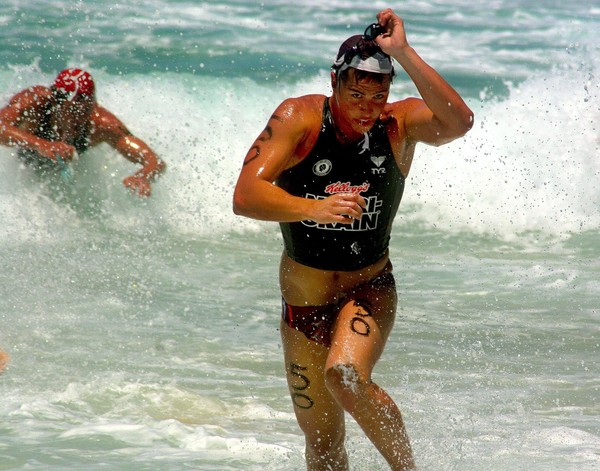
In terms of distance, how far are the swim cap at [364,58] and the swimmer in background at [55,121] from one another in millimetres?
5342

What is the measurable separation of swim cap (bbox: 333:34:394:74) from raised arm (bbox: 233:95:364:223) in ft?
0.77

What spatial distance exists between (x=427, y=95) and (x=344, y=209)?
65 centimetres

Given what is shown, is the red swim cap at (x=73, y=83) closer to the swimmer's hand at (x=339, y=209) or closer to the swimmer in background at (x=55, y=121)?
the swimmer in background at (x=55, y=121)

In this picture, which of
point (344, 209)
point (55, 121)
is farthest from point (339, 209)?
point (55, 121)

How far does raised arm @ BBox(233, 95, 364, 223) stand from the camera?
354 cm

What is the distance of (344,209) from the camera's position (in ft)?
11.5

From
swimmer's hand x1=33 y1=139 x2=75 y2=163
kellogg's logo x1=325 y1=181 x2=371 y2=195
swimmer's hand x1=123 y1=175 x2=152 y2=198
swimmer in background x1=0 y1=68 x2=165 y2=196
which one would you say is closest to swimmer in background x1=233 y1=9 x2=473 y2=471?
kellogg's logo x1=325 y1=181 x2=371 y2=195

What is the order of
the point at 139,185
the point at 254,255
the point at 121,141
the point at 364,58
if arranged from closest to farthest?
the point at 364,58, the point at 139,185, the point at 254,255, the point at 121,141

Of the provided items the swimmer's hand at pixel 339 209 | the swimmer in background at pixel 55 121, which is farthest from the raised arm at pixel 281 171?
the swimmer in background at pixel 55 121

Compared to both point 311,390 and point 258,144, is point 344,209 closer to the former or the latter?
point 258,144

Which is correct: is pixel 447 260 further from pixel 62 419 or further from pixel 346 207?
Result: pixel 346 207

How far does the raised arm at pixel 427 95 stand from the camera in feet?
12.6

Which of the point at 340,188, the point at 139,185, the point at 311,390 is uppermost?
the point at 340,188

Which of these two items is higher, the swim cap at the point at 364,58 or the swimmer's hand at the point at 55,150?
the swim cap at the point at 364,58
